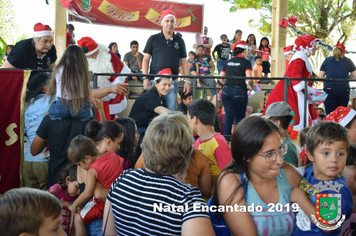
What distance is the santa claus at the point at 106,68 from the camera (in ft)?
16.5

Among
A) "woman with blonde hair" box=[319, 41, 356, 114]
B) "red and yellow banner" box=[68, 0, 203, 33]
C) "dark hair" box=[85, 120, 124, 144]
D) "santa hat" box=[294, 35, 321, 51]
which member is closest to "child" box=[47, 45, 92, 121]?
"dark hair" box=[85, 120, 124, 144]

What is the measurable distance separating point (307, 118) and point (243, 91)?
3.97 ft

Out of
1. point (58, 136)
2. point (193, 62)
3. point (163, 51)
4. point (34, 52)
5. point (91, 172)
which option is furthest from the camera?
point (193, 62)

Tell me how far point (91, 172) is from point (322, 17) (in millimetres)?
A: 16355

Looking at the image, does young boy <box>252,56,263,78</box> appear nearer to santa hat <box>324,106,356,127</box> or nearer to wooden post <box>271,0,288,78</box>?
wooden post <box>271,0,288,78</box>

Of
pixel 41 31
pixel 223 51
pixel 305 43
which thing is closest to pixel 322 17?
pixel 223 51

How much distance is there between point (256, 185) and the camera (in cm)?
210

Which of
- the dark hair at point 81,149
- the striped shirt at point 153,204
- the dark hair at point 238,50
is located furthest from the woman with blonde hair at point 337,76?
the striped shirt at point 153,204

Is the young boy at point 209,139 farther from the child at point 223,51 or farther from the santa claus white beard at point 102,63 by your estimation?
the child at point 223,51

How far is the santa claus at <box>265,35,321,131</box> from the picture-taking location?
5.16 m

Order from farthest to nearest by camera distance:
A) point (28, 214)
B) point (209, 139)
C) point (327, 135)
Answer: point (209, 139) → point (327, 135) → point (28, 214)

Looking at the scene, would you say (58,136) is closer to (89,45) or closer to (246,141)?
(246,141)

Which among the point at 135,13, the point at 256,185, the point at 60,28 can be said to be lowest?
the point at 256,185

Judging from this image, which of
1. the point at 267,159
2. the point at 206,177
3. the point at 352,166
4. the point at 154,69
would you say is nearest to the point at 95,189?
the point at 206,177
